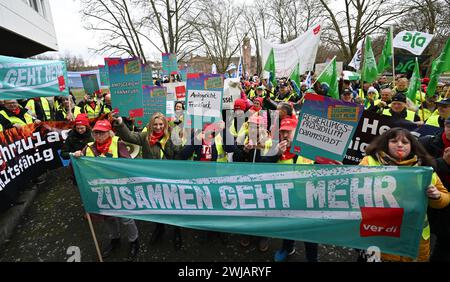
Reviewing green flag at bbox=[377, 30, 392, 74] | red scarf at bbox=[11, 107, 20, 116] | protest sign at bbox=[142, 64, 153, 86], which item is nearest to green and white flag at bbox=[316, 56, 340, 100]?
green flag at bbox=[377, 30, 392, 74]

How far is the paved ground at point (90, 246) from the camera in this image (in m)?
3.19

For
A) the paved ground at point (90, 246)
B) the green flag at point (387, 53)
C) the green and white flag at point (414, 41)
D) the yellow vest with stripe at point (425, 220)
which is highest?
the green and white flag at point (414, 41)

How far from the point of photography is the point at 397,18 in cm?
2162

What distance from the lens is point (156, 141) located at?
3387 mm

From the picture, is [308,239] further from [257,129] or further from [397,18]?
[397,18]

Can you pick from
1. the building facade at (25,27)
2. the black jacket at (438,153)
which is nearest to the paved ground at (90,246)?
the black jacket at (438,153)

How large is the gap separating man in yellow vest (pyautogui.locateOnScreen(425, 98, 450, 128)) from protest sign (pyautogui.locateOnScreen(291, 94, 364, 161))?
84.4 inches

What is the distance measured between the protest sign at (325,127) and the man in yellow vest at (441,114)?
7.03ft

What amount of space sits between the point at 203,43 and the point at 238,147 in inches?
872

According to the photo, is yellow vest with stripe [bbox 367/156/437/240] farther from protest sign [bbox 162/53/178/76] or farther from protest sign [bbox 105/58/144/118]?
protest sign [bbox 162/53/178/76]

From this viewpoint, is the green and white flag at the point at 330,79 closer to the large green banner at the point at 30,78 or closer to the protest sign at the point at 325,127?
the protest sign at the point at 325,127

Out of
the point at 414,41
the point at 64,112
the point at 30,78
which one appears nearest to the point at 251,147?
the point at 30,78
